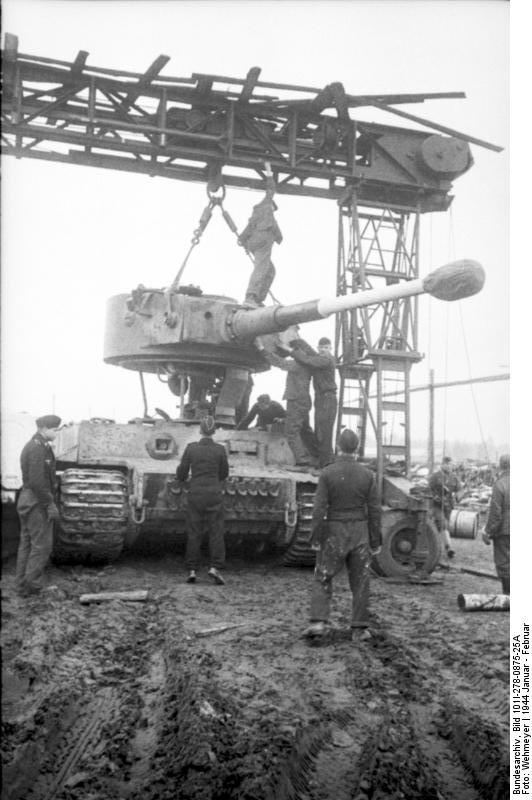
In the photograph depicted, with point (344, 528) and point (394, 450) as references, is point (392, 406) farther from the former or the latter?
point (344, 528)

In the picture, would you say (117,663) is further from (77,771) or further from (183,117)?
(183,117)

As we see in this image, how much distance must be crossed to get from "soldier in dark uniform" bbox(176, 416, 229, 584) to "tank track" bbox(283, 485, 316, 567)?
38.9 inches

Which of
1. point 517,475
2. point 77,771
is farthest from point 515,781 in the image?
point 77,771

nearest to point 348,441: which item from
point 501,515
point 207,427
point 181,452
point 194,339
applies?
point 501,515

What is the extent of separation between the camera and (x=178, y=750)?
3.62 metres

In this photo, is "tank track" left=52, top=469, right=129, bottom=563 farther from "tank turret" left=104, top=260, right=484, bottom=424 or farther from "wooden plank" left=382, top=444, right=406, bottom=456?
"wooden plank" left=382, top=444, right=406, bottom=456

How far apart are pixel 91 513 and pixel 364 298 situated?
3525 millimetres

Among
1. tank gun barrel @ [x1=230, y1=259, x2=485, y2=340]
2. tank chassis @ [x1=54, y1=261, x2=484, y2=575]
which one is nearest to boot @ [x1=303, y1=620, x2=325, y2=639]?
tank gun barrel @ [x1=230, y1=259, x2=485, y2=340]

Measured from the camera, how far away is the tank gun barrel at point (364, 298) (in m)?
5.18

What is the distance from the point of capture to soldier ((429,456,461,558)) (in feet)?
31.6

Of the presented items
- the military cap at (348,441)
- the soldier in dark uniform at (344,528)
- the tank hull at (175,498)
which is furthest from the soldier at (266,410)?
the soldier in dark uniform at (344,528)

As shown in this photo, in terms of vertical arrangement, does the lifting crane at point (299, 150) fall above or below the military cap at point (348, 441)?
above

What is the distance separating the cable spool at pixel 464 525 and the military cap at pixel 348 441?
5.24m

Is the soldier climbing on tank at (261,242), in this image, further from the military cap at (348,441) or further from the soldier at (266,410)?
the military cap at (348,441)
